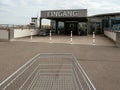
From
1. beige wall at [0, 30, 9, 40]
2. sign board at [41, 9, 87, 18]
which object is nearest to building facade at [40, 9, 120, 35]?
sign board at [41, 9, 87, 18]

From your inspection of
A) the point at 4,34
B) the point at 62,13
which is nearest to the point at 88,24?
the point at 62,13

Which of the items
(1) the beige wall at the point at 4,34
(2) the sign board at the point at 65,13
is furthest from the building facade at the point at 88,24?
(1) the beige wall at the point at 4,34

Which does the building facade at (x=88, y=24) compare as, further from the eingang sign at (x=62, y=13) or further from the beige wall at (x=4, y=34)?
the beige wall at (x=4, y=34)

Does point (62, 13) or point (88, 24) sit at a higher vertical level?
point (62, 13)

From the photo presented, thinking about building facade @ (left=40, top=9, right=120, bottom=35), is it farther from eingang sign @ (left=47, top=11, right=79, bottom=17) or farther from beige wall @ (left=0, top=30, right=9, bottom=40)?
beige wall @ (left=0, top=30, right=9, bottom=40)

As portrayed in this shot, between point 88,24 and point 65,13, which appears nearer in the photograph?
point 65,13

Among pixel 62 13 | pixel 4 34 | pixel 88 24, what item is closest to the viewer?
pixel 4 34

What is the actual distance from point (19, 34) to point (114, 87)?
81.6 feet

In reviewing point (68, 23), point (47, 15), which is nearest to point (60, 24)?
point (68, 23)

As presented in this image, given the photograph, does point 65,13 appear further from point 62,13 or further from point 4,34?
point 4,34

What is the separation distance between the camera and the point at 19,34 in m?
30.5

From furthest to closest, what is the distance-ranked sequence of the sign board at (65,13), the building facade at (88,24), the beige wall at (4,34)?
1. the building facade at (88,24)
2. the sign board at (65,13)
3. the beige wall at (4,34)

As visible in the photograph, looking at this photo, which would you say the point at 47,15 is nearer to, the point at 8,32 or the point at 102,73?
the point at 8,32

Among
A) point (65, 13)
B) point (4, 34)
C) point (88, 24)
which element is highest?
point (65, 13)
